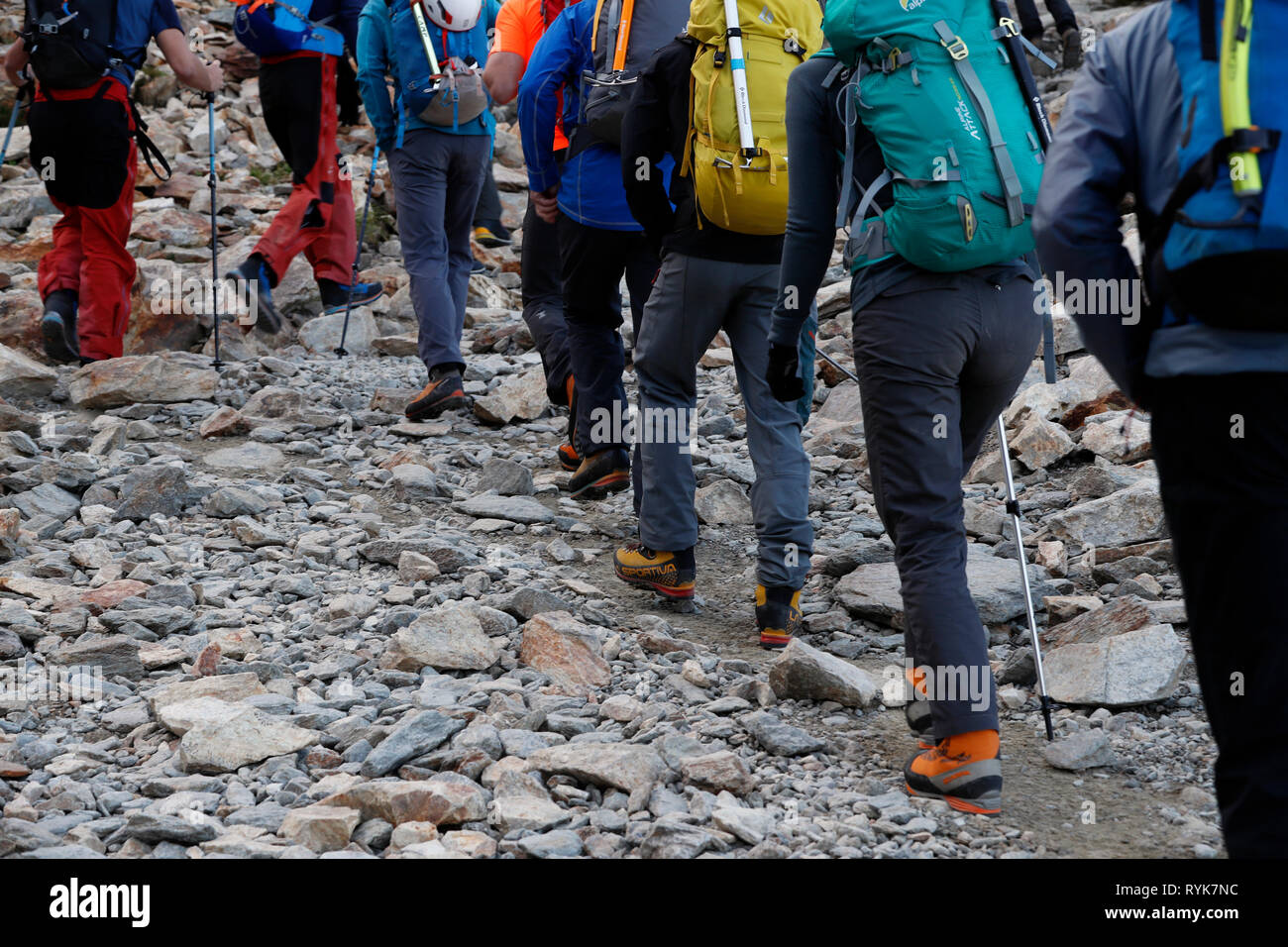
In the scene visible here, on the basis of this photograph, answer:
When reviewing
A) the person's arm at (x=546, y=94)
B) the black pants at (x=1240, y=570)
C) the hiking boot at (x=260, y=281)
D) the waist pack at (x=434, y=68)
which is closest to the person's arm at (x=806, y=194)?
the black pants at (x=1240, y=570)

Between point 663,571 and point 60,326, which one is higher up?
point 60,326

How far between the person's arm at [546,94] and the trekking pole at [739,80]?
175cm

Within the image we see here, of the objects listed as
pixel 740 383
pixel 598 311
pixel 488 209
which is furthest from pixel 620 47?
pixel 488 209

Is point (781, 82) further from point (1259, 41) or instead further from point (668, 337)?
point (1259, 41)

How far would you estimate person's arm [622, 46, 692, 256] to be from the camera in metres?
5.04

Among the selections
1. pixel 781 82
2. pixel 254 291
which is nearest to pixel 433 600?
pixel 781 82

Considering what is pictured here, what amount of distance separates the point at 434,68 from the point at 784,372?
15.4 ft

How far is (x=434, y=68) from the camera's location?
782 centimetres

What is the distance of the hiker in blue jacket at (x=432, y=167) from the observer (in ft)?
26.3

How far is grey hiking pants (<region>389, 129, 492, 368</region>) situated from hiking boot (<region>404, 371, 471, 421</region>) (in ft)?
0.41

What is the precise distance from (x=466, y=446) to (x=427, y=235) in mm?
1449

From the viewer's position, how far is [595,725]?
168 inches

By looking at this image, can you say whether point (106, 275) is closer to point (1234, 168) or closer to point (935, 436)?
point (935, 436)

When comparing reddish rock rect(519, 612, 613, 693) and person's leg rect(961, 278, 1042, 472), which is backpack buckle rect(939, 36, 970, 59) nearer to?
person's leg rect(961, 278, 1042, 472)
